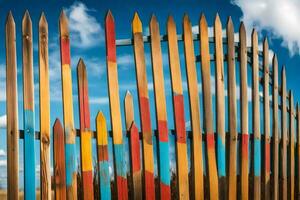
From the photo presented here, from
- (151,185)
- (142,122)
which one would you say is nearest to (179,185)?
(151,185)

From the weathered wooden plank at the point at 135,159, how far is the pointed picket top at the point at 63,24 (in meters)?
1.10

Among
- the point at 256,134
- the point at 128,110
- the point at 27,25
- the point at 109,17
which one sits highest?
the point at 109,17

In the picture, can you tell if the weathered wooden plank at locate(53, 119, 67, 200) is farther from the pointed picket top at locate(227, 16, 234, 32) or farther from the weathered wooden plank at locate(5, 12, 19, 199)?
the pointed picket top at locate(227, 16, 234, 32)

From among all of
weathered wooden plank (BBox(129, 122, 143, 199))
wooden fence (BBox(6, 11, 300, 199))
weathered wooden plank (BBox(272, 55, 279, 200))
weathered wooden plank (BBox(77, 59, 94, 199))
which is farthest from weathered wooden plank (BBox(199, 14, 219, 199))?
weathered wooden plank (BBox(77, 59, 94, 199))

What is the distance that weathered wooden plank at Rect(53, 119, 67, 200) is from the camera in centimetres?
494

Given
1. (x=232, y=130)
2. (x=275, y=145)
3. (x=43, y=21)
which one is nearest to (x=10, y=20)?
(x=43, y=21)

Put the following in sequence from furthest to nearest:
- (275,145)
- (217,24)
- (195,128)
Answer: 1. (275,145)
2. (217,24)
3. (195,128)

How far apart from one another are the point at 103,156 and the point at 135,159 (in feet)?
1.09

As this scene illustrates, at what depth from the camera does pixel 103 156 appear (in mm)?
5102

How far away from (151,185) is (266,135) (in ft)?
6.09

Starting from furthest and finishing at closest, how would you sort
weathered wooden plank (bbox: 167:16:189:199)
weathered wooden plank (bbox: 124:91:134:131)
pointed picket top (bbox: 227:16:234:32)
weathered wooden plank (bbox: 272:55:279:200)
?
weathered wooden plank (bbox: 272:55:279:200) < pointed picket top (bbox: 227:16:234:32) < weathered wooden plank (bbox: 167:16:189:199) < weathered wooden plank (bbox: 124:91:134:131)

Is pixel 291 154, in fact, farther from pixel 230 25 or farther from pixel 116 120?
pixel 116 120

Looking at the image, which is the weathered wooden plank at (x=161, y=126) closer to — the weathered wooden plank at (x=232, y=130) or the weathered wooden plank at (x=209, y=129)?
the weathered wooden plank at (x=209, y=129)

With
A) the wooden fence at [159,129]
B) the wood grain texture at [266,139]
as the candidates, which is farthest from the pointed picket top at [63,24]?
the wood grain texture at [266,139]
